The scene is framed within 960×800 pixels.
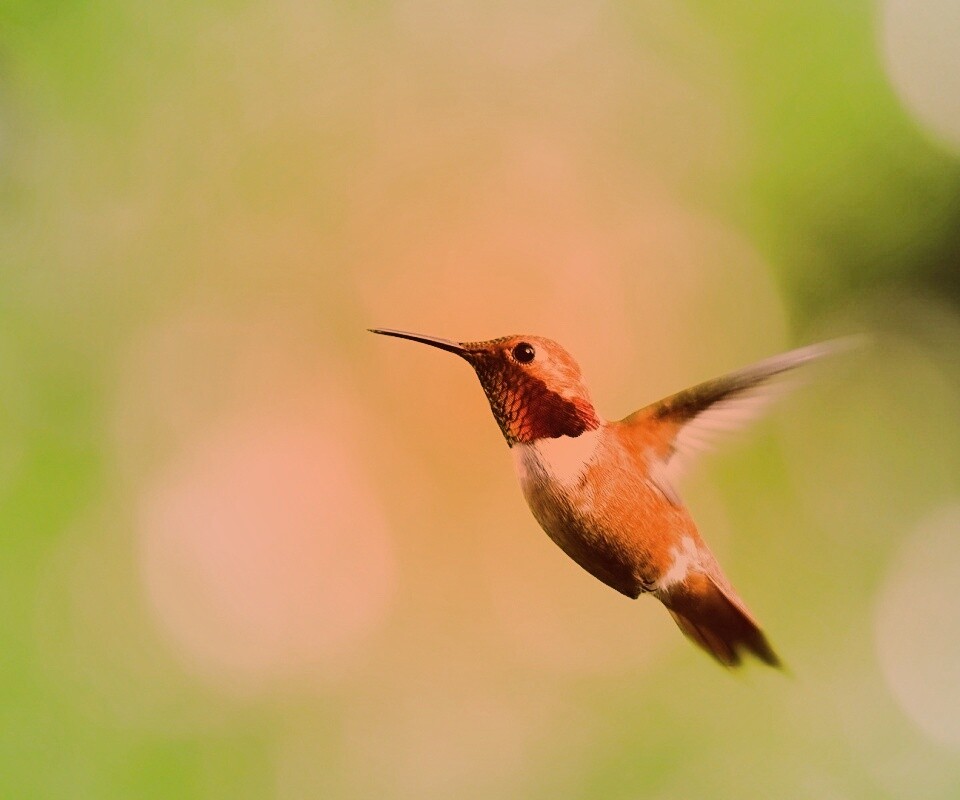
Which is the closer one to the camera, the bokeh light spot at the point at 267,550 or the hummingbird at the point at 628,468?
the hummingbird at the point at 628,468

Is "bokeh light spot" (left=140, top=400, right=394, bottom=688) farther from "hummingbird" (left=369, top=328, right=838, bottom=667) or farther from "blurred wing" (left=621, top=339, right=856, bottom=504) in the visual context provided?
"blurred wing" (left=621, top=339, right=856, bottom=504)

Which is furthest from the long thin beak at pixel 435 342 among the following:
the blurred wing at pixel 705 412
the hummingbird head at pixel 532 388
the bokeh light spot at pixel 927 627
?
the bokeh light spot at pixel 927 627

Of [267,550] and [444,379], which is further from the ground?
[444,379]

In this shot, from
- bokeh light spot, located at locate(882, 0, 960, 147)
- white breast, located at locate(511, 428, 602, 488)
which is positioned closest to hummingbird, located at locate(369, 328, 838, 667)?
white breast, located at locate(511, 428, 602, 488)

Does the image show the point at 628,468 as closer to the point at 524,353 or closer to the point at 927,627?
the point at 524,353

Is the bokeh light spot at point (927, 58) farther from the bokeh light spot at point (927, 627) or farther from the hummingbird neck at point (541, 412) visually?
the hummingbird neck at point (541, 412)

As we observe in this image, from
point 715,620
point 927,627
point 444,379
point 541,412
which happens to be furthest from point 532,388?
point 927,627

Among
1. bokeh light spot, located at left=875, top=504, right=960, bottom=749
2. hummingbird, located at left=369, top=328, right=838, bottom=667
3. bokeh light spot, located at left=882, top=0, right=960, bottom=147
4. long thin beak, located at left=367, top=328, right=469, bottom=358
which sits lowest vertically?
bokeh light spot, located at left=875, top=504, right=960, bottom=749
